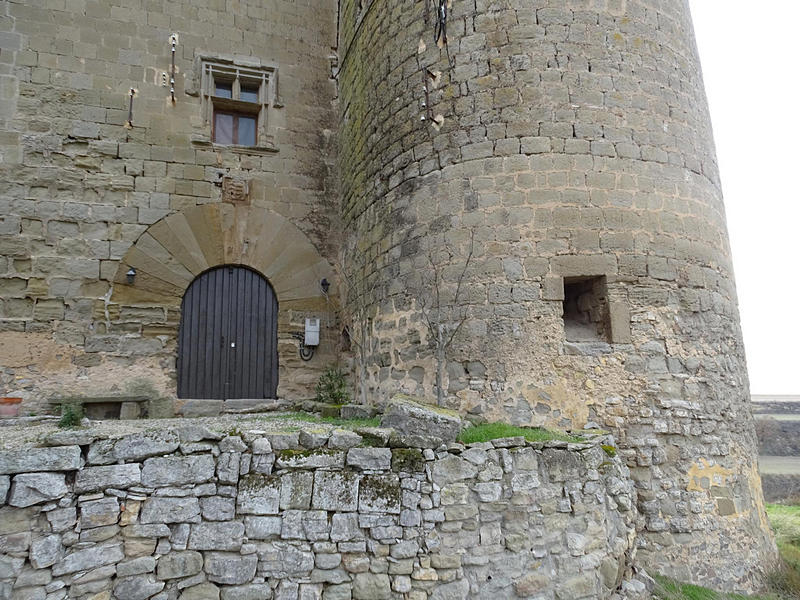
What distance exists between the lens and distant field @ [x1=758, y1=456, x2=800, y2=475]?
13.8 metres

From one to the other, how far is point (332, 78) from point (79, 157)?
12.1ft

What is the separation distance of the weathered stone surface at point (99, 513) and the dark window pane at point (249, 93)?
6333mm

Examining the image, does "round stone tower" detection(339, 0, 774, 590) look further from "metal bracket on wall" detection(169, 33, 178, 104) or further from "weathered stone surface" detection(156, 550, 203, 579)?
"metal bracket on wall" detection(169, 33, 178, 104)

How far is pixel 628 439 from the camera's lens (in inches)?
185

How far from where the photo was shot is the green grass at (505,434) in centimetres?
386

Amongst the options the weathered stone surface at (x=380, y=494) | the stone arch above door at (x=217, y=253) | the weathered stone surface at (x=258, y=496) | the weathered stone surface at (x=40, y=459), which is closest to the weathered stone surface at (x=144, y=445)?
the weathered stone surface at (x=40, y=459)

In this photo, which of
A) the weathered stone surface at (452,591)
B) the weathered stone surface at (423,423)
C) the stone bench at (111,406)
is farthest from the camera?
the stone bench at (111,406)

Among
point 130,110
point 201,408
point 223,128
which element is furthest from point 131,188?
point 201,408

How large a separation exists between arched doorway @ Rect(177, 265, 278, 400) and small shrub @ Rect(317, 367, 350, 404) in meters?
0.66

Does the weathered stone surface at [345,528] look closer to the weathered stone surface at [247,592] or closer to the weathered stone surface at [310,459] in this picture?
the weathered stone surface at [310,459]

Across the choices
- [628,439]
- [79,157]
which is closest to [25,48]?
[79,157]

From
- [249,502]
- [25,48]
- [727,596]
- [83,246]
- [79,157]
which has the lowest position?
[727,596]

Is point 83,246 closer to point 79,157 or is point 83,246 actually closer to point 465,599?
point 79,157

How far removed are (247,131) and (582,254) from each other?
5.34 m
